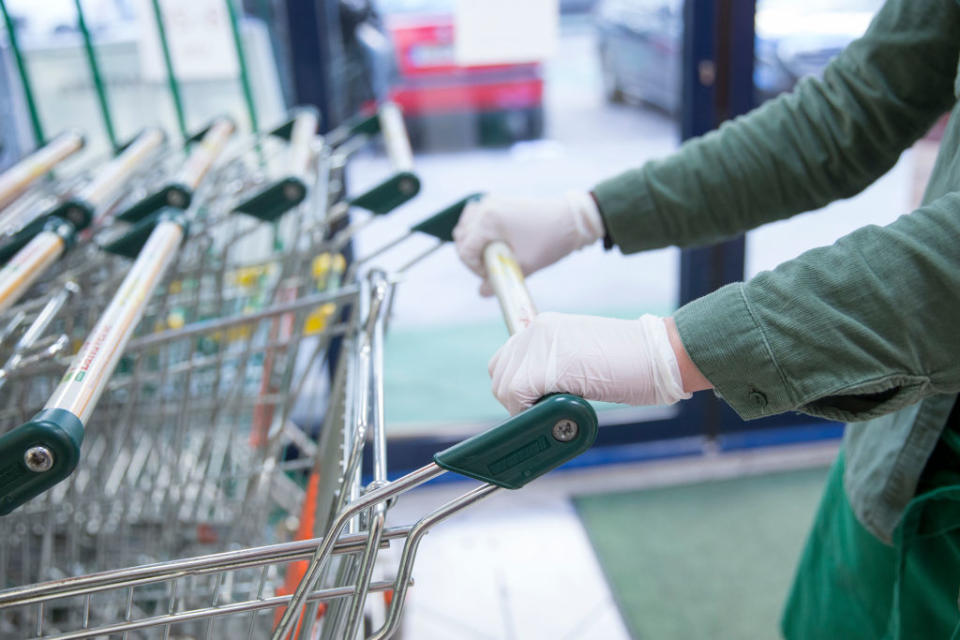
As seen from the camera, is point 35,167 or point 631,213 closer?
point 631,213

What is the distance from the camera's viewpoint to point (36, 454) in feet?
2.16

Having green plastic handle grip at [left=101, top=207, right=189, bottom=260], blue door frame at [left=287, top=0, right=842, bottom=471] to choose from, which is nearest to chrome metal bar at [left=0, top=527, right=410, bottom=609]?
green plastic handle grip at [left=101, top=207, right=189, bottom=260]

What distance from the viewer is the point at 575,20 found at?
2.39m

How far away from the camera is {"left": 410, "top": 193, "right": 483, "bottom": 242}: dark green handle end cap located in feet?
4.06

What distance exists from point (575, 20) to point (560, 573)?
1.58 m

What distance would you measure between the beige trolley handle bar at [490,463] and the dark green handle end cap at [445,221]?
56 centimetres

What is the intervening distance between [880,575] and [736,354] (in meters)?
0.63

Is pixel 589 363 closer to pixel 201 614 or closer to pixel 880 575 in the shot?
pixel 201 614

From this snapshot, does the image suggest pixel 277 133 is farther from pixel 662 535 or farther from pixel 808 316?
pixel 662 535

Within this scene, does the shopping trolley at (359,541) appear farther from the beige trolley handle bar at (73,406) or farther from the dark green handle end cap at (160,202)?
the dark green handle end cap at (160,202)

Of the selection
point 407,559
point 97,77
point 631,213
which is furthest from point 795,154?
point 97,77

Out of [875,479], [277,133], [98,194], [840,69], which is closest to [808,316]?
[875,479]

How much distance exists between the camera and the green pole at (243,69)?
2.12 meters

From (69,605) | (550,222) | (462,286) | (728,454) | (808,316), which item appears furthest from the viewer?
(462,286)
